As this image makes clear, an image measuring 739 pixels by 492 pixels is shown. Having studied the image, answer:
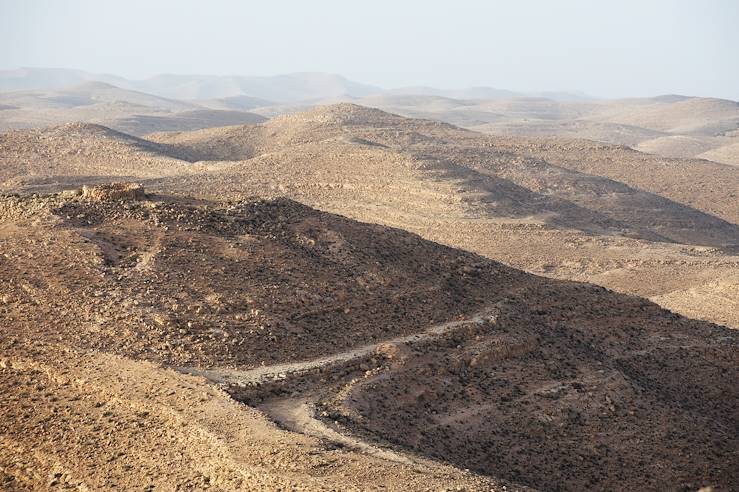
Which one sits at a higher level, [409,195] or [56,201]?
[56,201]

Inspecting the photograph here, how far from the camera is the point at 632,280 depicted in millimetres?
28828

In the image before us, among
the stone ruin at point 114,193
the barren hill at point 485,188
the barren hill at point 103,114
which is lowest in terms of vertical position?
the barren hill at point 103,114

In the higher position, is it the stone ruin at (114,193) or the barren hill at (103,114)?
the stone ruin at (114,193)

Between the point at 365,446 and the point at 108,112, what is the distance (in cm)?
9330

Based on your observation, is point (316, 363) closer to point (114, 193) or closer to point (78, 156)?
point (114, 193)

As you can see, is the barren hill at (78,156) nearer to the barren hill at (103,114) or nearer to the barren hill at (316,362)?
the barren hill at (316,362)

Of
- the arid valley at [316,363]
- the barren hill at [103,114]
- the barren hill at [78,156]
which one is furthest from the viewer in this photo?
the barren hill at [103,114]

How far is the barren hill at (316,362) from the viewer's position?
11.0 meters

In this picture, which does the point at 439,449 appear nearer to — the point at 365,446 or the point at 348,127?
the point at 365,446

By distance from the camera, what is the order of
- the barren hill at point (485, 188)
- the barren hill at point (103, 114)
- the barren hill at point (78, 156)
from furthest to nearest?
the barren hill at point (103, 114) < the barren hill at point (78, 156) < the barren hill at point (485, 188)

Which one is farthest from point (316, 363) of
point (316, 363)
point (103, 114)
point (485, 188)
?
point (103, 114)

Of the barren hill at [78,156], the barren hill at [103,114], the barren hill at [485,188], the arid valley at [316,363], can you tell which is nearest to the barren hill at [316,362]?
the arid valley at [316,363]

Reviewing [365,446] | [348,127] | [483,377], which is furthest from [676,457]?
[348,127]

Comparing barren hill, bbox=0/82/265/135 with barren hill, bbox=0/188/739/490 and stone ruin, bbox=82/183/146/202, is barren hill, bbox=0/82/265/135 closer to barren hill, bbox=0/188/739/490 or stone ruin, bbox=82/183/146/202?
stone ruin, bbox=82/183/146/202
